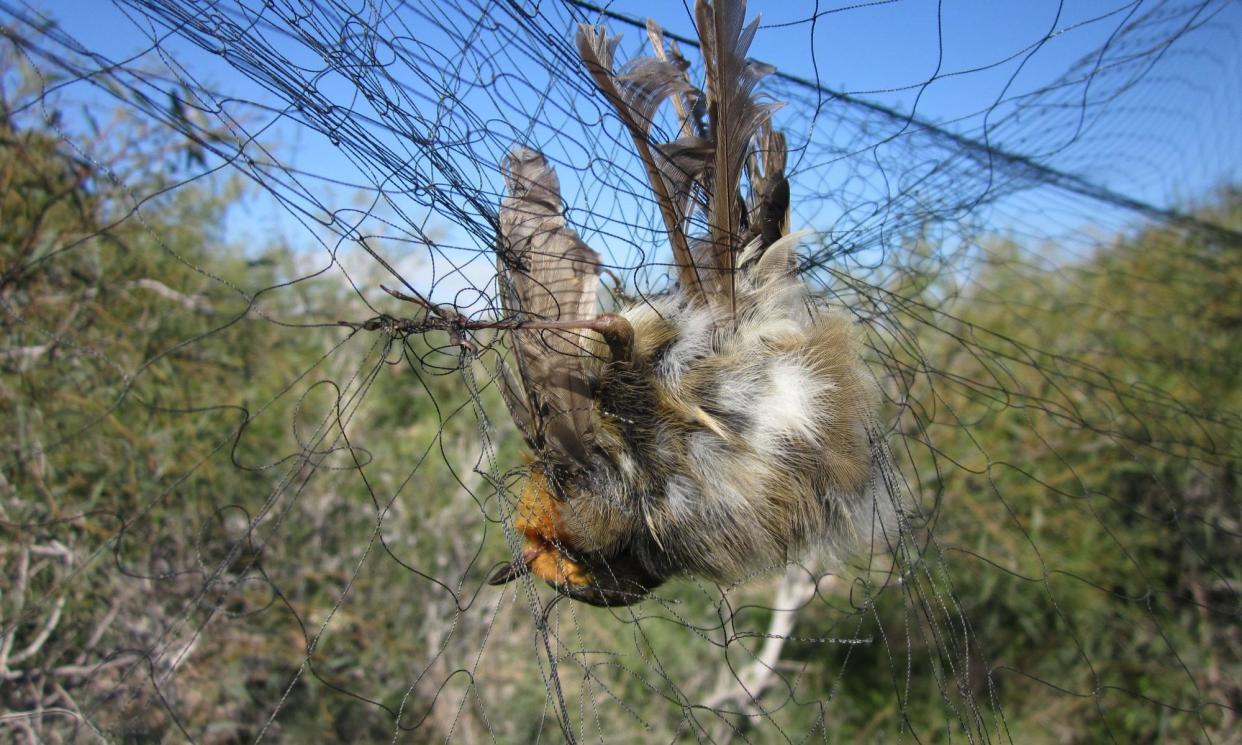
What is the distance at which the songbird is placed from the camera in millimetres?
1125

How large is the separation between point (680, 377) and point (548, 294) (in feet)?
0.72

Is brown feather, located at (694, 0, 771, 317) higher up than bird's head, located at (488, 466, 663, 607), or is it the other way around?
brown feather, located at (694, 0, 771, 317)

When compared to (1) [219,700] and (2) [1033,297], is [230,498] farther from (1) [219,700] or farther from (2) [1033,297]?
(2) [1033,297]

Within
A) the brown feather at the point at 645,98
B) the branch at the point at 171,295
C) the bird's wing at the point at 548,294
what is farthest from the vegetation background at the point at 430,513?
the brown feather at the point at 645,98

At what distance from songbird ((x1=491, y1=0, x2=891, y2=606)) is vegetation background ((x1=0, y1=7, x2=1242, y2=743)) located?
0.11 metres

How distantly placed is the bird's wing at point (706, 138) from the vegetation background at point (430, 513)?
392 mm

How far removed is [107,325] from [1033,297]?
166 inches

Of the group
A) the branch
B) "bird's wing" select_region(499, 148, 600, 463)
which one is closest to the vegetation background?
the branch

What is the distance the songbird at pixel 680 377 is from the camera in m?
1.12

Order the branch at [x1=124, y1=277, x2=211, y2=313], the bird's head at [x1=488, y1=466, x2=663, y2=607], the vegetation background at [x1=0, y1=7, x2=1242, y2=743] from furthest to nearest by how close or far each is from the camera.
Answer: the branch at [x1=124, y1=277, x2=211, y2=313]
the vegetation background at [x1=0, y1=7, x2=1242, y2=743]
the bird's head at [x1=488, y1=466, x2=663, y2=607]

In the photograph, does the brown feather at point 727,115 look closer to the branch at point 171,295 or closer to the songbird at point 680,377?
the songbird at point 680,377

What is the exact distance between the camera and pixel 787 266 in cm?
125

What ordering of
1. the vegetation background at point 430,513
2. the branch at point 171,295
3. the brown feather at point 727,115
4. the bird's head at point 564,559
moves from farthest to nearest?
1. the branch at point 171,295
2. the vegetation background at point 430,513
3. the bird's head at point 564,559
4. the brown feather at point 727,115

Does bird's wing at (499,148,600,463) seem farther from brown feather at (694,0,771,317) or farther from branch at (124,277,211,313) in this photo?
branch at (124,277,211,313)
